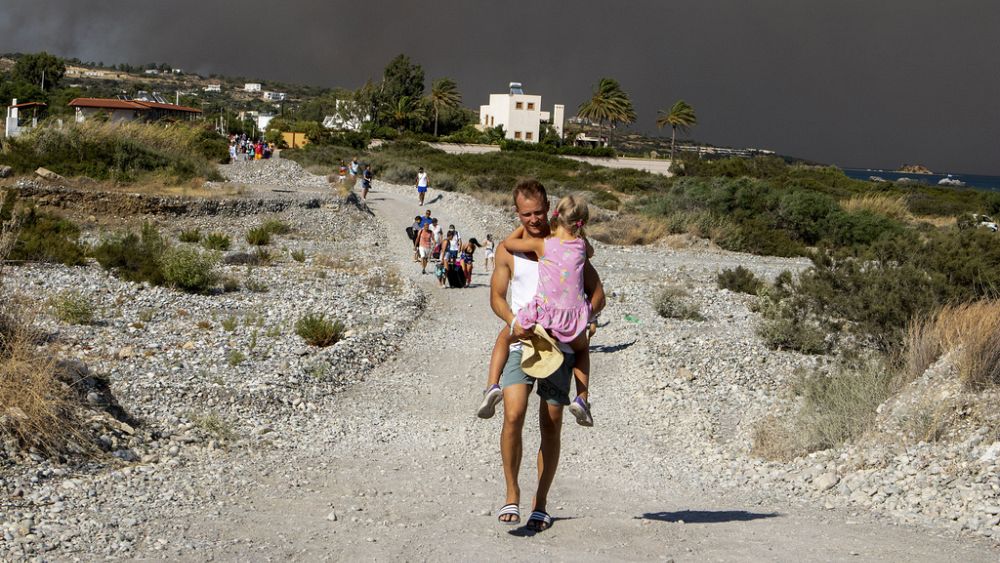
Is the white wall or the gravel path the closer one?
the gravel path

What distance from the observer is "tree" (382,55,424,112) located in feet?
353

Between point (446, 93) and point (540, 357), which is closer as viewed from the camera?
point (540, 357)

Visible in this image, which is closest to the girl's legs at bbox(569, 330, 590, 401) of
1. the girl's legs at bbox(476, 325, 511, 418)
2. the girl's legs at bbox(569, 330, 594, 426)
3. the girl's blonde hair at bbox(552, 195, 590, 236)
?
the girl's legs at bbox(569, 330, 594, 426)

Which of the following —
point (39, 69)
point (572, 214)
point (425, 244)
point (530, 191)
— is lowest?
point (425, 244)

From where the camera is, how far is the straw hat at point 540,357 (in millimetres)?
5582

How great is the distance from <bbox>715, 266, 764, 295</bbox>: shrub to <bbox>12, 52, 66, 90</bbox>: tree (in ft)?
332

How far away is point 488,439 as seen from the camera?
30.6 feet

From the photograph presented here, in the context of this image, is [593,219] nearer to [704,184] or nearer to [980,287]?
[704,184]

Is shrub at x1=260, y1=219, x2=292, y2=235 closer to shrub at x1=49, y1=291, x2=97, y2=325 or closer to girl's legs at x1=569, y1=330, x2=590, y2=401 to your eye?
shrub at x1=49, y1=291, x2=97, y2=325

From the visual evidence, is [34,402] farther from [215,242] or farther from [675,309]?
[215,242]

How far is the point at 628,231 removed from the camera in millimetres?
33750

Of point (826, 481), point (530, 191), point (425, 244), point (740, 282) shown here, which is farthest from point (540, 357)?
point (740, 282)

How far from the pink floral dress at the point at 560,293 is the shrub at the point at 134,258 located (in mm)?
14082

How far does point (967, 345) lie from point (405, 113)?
9699 cm
